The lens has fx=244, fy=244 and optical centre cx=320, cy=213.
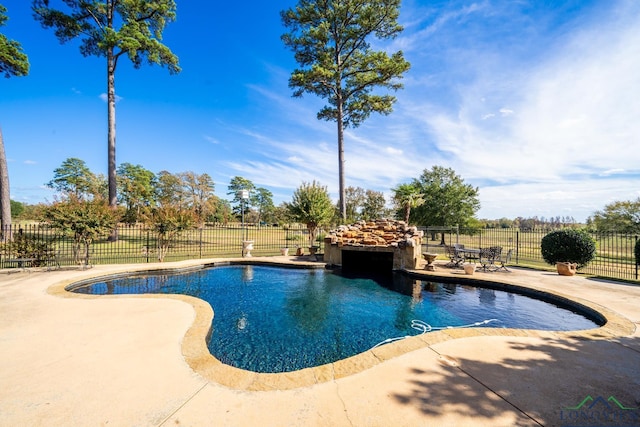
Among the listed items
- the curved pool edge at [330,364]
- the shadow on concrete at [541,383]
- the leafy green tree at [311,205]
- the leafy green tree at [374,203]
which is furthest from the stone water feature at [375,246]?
the leafy green tree at [374,203]

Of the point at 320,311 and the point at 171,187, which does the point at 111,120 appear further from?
the point at 320,311

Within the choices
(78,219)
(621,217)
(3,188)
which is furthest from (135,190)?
(621,217)

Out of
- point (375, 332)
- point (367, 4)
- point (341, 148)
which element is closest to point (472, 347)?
point (375, 332)

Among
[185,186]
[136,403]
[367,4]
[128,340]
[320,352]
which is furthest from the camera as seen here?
[185,186]

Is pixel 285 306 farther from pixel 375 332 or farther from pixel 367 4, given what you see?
pixel 367 4

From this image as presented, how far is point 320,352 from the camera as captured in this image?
13.3ft

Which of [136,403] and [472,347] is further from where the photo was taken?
A: [472,347]

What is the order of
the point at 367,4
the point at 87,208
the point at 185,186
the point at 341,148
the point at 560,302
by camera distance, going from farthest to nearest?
the point at 185,186, the point at 341,148, the point at 367,4, the point at 87,208, the point at 560,302

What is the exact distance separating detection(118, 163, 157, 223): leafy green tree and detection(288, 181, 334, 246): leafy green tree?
8.00m

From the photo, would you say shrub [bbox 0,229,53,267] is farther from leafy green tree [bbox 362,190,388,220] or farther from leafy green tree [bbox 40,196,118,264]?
leafy green tree [bbox 362,190,388,220]

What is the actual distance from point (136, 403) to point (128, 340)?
169 cm

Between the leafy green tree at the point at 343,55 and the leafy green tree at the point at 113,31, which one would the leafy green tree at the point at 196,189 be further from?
the leafy green tree at the point at 343,55

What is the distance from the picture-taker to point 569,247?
9.48 metres

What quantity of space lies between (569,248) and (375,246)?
7.38 m
